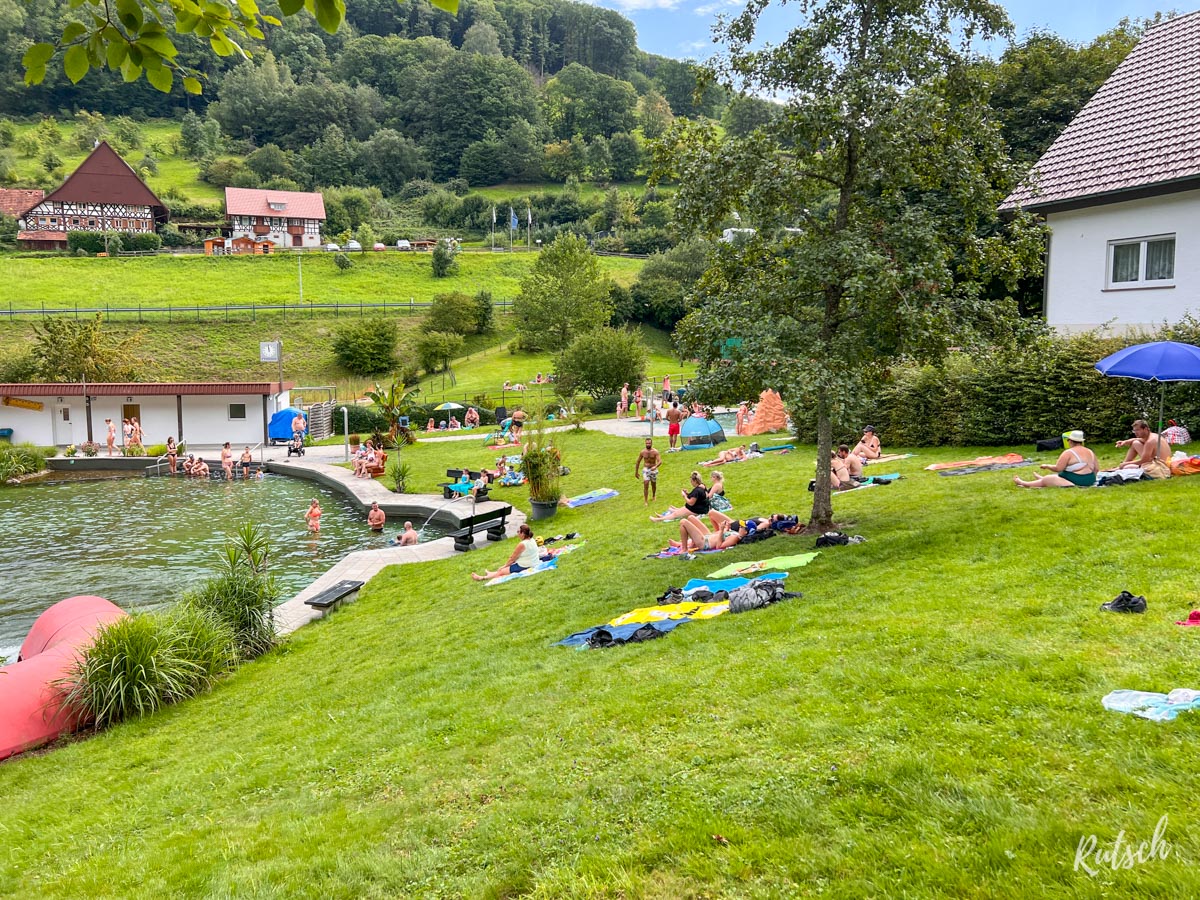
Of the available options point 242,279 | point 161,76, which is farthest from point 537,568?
point 242,279

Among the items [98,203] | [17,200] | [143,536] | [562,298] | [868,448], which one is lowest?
[143,536]

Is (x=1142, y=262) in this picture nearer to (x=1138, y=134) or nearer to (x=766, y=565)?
(x=1138, y=134)

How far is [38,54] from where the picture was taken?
11.2 feet

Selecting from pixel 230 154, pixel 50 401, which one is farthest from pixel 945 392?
pixel 230 154

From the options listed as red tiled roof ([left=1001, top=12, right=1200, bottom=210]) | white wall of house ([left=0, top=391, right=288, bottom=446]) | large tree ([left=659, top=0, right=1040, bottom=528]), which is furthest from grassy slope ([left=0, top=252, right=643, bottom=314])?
large tree ([left=659, top=0, right=1040, bottom=528])

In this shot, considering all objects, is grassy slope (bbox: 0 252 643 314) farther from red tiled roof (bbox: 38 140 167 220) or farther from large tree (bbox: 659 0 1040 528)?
large tree (bbox: 659 0 1040 528)

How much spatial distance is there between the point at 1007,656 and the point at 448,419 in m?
35.0

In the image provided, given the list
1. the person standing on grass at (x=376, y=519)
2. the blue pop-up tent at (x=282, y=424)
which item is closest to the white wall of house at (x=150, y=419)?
the blue pop-up tent at (x=282, y=424)

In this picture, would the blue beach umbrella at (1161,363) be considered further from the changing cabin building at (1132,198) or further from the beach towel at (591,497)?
the beach towel at (591,497)

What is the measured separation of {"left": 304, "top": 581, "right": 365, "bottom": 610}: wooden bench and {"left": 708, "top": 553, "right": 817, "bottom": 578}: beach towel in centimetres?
643

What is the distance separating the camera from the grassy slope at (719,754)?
12.4 ft

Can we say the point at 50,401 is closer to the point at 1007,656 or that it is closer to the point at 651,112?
the point at 1007,656

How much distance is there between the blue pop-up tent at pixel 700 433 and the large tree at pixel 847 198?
1378 centimetres

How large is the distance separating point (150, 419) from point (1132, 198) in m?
37.3
